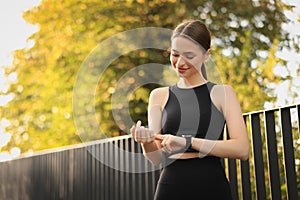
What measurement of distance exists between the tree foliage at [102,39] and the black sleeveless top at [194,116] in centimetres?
693

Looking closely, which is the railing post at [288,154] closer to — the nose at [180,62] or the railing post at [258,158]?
the railing post at [258,158]

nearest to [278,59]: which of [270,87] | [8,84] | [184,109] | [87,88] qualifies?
[270,87]

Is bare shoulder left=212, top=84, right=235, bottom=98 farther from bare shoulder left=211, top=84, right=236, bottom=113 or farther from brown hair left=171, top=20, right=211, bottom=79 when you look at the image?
brown hair left=171, top=20, right=211, bottom=79

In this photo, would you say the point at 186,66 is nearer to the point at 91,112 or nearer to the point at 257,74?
the point at 257,74

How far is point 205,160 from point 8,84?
43.1 ft

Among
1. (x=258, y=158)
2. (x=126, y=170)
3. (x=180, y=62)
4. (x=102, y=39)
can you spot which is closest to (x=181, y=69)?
(x=180, y=62)

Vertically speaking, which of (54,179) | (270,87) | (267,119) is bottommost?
(54,179)

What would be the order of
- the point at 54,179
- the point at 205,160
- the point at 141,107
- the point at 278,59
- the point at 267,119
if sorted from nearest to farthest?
the point at 205,160
the point at 267,119
the point at 54,179
the point at 278,59
the point at 141,107

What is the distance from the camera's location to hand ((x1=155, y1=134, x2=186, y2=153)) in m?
1.86

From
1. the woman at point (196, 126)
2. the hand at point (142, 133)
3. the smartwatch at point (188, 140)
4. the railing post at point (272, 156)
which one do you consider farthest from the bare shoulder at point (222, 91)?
the railing post at point (272, 156)

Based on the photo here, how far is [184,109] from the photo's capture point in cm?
212

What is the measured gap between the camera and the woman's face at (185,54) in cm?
205

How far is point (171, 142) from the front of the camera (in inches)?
73.4

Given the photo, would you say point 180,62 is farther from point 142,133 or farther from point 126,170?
point 126,170
